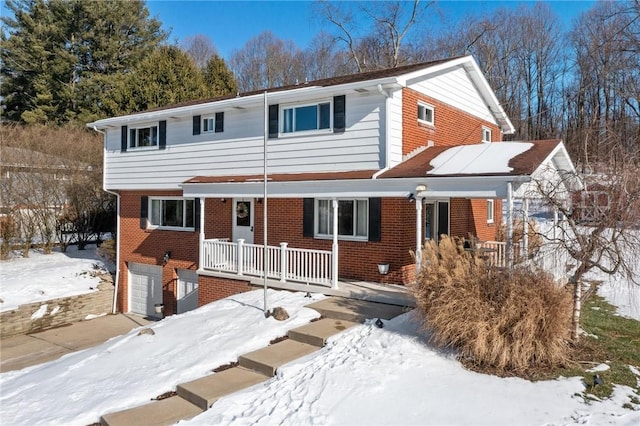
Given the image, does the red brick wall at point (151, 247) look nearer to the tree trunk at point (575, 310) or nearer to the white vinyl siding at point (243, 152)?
the white vinyl siding at point (243, 152)

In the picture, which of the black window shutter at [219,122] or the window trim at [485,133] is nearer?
the black window shutter at [219,122]

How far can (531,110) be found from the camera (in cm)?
3603

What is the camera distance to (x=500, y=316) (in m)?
6.21

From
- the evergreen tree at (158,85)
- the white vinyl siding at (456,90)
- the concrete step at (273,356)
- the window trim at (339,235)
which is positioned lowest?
the concrete step at (273,356)

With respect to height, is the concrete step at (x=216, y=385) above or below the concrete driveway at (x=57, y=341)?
above

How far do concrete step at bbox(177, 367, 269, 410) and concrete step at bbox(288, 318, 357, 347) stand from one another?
1.21 m

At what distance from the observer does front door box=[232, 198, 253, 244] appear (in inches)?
565

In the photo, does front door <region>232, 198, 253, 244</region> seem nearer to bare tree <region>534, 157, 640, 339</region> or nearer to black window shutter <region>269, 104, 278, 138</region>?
black window shutter <region>269, 104, 278, 138</region>

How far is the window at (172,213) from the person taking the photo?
52.1ft

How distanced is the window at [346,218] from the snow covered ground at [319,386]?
407 centimetres

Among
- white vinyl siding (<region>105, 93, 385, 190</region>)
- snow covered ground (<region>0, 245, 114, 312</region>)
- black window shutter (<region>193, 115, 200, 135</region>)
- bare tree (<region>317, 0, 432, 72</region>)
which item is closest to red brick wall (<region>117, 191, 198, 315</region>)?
white vinyl siding (<region>105, 93, 385, 190</region>)

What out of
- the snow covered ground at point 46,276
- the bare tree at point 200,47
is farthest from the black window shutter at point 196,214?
the bare tree at point 200,47

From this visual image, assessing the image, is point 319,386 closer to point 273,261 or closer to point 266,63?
point 273,261

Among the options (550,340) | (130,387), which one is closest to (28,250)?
(130,387)
